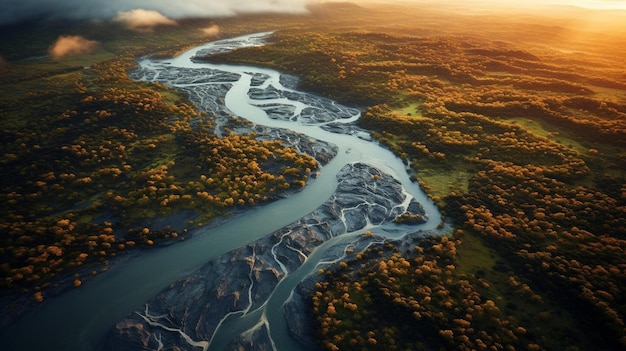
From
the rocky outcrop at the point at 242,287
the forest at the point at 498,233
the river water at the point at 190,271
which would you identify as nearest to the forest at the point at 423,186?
the forest at the point at 498,233

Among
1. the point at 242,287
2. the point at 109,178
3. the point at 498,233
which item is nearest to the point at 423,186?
the point at 498,233

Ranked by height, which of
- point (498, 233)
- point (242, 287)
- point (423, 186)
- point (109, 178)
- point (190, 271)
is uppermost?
point (498, 233)

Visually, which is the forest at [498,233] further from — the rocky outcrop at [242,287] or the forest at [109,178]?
the forest at [109,178]

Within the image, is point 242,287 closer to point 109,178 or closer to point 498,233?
point 109,178

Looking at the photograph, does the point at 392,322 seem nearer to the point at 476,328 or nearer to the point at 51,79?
the point at 476,328

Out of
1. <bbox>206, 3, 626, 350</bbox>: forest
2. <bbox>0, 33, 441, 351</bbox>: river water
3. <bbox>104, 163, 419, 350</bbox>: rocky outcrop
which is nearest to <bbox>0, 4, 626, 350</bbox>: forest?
<bbox>206, 3, 626, 350</bbox>: forest

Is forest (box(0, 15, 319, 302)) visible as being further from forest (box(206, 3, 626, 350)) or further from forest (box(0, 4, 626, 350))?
forest (box(206, 3, 626, 350))

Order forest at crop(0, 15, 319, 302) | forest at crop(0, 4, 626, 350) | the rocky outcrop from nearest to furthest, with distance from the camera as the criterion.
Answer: the rocky outcrop, forest at crop(0, 4, 626, 350), forest at crop(0, 15, 319, 302)
